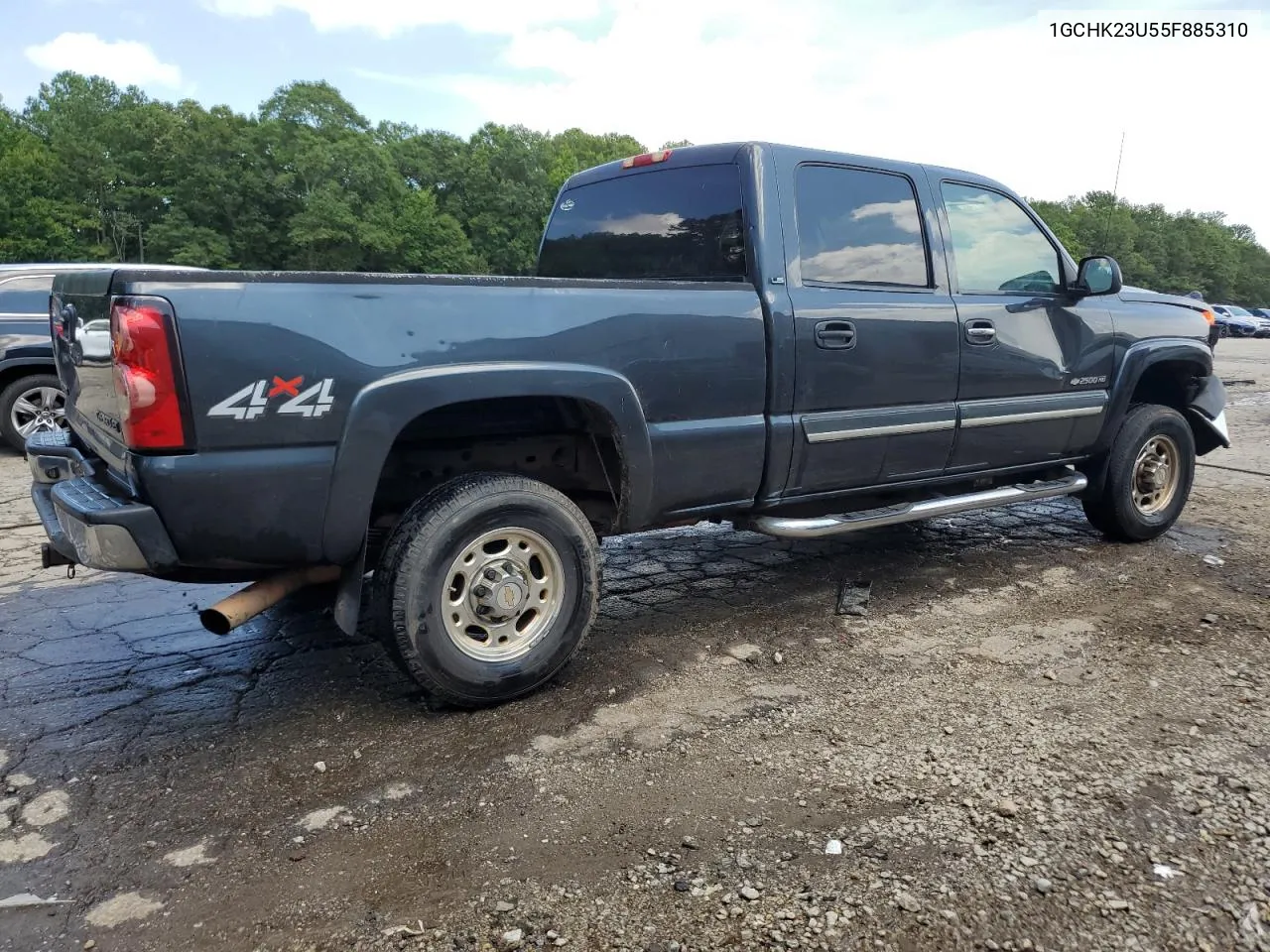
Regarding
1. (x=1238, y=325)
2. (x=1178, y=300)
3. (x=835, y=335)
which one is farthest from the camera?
(x=1238, y=325)

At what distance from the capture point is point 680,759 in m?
2.87

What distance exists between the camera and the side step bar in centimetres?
382

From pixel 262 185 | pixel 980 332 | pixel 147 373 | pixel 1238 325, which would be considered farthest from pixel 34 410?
pixel 1238 325

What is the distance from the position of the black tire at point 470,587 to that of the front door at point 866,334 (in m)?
1.06

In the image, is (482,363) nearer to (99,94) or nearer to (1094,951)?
(1094,951)

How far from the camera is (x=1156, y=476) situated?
5332 millimetres

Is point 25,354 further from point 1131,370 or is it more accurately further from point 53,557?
point 1131,370

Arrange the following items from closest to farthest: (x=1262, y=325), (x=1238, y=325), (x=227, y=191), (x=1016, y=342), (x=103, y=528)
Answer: (x=103, y=528) → (x=1016, y=342) → (x=227, y=191) → (x=1238, y=325) → (x=1262, y=325)

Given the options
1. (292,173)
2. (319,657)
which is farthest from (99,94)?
(319,657)

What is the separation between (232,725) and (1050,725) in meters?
2.74

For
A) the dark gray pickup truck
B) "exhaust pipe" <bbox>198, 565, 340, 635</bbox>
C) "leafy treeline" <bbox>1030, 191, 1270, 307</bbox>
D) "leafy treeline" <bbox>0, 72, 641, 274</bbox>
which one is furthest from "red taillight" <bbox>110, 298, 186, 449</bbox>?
"leafy treeline" <bbox>1030, 191, 1270, 307</bbox>

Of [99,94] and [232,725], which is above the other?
[99,94]

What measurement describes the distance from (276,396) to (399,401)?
1.17ft

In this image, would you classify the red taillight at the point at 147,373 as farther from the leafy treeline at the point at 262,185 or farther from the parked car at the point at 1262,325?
the parked car at the point at 1262,325
